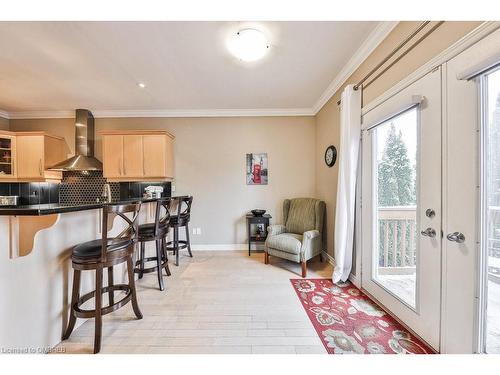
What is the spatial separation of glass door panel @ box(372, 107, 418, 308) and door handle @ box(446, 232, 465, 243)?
34 cm

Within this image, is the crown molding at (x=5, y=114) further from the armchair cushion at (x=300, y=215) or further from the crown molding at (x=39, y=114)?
the armchair cushion at (x=300, y=215)

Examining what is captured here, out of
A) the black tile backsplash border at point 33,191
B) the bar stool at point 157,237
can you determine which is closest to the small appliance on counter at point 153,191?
the bar stool at point 157,237

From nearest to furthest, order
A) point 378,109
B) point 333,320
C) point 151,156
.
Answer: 1. point 333,320
2. point 378,109
3. point 151,156

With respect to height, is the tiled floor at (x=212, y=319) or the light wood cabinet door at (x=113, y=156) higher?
the light wood cabinet door at (x=113, y=156)

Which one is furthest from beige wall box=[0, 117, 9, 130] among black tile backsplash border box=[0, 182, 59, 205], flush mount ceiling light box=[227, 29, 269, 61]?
flush mount ceiling light box=[227, 29, 269, 61]

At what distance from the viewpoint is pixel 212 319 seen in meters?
1.87

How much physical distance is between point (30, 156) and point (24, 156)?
0.32ft

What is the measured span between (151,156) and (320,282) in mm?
3278

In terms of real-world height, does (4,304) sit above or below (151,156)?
below

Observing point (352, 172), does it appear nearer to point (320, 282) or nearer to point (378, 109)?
point (378, 109)

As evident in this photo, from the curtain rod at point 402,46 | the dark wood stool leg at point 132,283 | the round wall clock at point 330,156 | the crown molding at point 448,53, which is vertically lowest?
the dark wood stool leg at point 132,283

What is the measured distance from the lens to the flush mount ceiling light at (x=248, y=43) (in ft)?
6.26

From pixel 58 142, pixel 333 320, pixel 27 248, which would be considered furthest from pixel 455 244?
pixel 58 142

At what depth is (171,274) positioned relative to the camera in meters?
2.85
